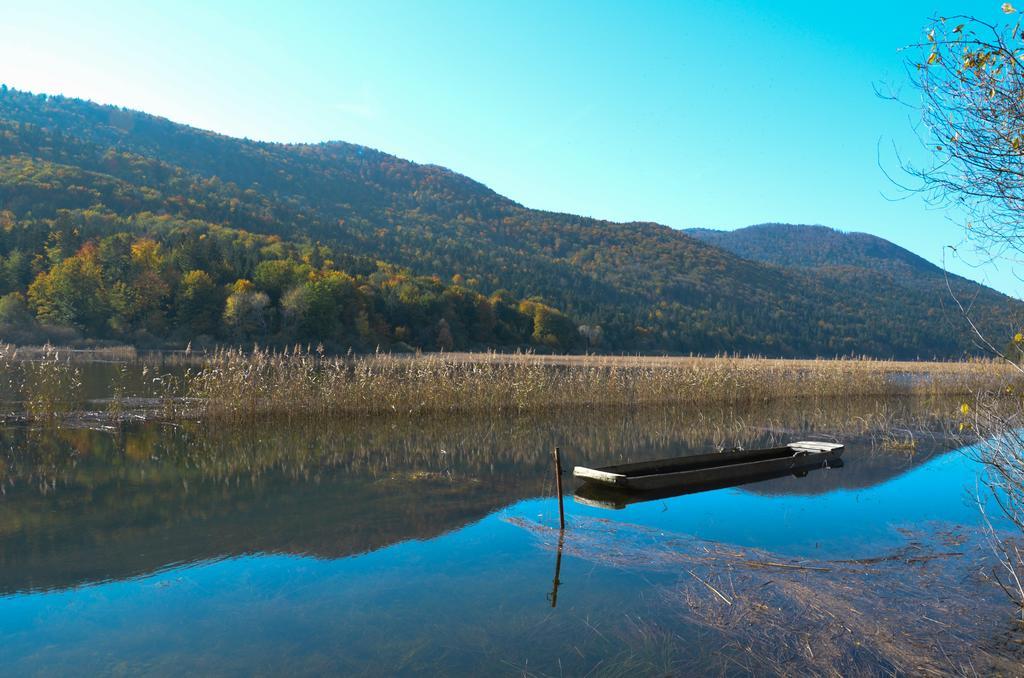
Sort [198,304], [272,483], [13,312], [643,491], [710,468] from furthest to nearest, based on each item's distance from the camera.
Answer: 1. [198,304]
2. [13,312]
3. [710,468]
4. [643,491]
5. [272,483]

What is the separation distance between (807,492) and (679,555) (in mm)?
4495

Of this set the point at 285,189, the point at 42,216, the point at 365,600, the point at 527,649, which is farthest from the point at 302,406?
the point at 285,189

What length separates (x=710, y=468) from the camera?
10.5 meters

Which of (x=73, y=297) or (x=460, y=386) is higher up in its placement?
(x=460, y=386)

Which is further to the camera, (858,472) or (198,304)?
(198,304)

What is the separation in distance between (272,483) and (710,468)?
655 cm

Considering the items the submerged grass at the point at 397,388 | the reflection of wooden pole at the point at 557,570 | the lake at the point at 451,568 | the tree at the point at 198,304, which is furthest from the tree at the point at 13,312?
the reflection of wooden pole at the point at 557,570

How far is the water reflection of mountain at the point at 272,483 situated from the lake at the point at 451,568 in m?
0.05

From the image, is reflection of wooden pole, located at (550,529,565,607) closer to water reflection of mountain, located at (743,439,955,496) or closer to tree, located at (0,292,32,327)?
water reflection of mountain, located at (743,439,955,496)

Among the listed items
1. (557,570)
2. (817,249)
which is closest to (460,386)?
(557,570)

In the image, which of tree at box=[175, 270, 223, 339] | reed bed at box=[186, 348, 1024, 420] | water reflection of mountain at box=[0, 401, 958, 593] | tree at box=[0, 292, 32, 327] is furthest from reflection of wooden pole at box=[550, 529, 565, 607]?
tree at box=[175, 270, 223, 339]

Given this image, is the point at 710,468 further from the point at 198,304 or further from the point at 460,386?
the point at 198,304

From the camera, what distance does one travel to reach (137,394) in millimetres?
18656

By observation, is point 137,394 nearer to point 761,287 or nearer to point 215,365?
point 215,365
